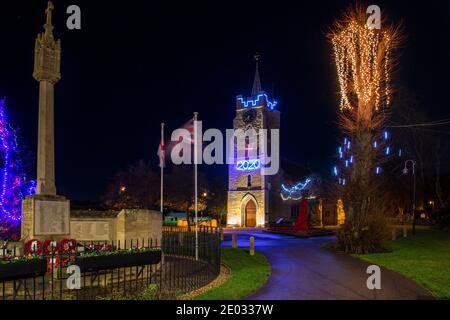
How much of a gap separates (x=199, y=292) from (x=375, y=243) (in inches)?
583

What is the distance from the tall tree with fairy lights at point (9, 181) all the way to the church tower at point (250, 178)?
135 feet

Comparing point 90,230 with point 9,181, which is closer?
point 90,230

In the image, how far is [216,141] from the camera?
67750mm

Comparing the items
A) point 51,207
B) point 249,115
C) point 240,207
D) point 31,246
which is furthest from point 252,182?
point 31,246

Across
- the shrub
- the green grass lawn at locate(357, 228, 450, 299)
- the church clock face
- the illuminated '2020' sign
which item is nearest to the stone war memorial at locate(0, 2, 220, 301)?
the green grass lawn at locate(357, 228, 450, 299)

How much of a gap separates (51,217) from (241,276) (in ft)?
22.1

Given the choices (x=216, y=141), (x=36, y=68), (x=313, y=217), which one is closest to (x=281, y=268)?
(x=36, y=68)

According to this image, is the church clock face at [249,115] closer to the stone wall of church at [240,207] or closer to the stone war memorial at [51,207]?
the stone wall of church at [240,207]

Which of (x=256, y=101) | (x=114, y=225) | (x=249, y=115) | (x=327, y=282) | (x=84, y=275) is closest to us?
(x=84, y=275)

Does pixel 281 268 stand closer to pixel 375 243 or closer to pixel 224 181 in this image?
pixel 375 243

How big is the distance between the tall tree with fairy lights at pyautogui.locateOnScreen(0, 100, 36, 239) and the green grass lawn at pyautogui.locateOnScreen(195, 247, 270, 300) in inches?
454

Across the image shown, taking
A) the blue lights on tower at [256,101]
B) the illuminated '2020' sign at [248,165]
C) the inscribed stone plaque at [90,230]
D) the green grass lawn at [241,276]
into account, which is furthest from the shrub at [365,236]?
the blue lights on tower at [256,101]

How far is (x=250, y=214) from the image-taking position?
64938 millimetres

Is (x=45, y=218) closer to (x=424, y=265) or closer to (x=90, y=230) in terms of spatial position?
(x=90, y=230)
